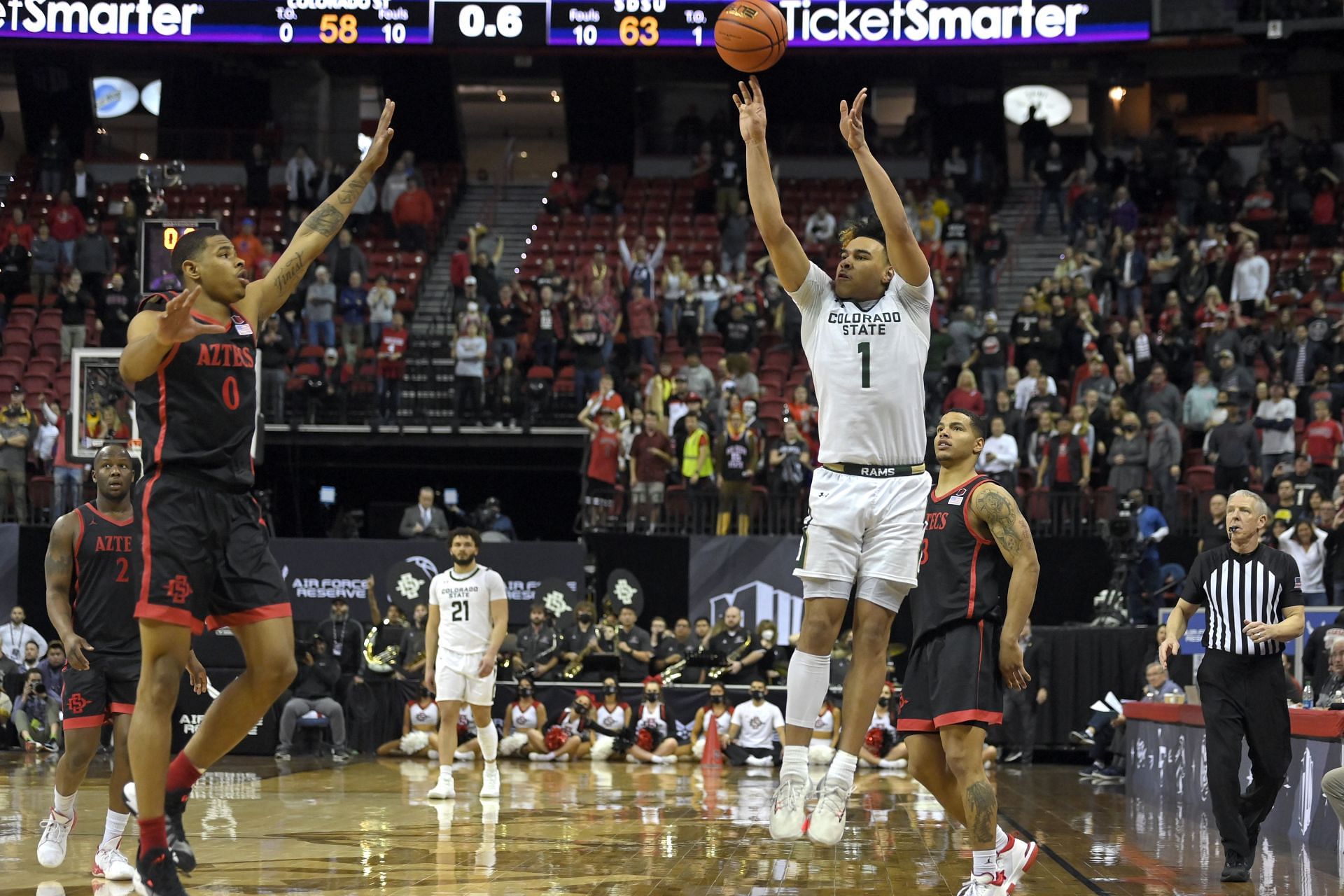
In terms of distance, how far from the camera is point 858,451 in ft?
22.1

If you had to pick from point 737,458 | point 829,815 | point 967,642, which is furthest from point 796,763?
point 737,458

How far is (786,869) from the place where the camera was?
8.09m

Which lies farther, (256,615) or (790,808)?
(790,808)

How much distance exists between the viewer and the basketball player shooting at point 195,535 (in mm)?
5992

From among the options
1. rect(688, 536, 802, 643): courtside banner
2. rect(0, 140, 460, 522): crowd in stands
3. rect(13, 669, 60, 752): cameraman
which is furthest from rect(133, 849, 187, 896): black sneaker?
rect(0, 140, 460, 522): crowd in stands

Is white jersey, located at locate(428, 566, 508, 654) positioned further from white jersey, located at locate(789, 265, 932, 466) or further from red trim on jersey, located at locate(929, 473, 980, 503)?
white jersey, located at locate(789, 265, 932, 466)

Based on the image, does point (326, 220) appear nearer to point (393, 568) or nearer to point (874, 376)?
point (874, 376)

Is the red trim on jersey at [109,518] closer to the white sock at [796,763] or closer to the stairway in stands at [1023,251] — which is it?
the white sock at [796,763]

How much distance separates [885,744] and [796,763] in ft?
38.0

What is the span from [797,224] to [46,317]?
12.8m

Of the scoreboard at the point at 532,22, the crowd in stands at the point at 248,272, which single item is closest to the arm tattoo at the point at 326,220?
the crowd in stands at the point at 248,272

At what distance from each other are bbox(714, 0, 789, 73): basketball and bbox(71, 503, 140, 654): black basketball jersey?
13.0 feet

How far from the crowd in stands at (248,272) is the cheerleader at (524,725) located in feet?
21.6

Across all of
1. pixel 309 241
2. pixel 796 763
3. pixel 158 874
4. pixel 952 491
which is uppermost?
pixel 309 241
